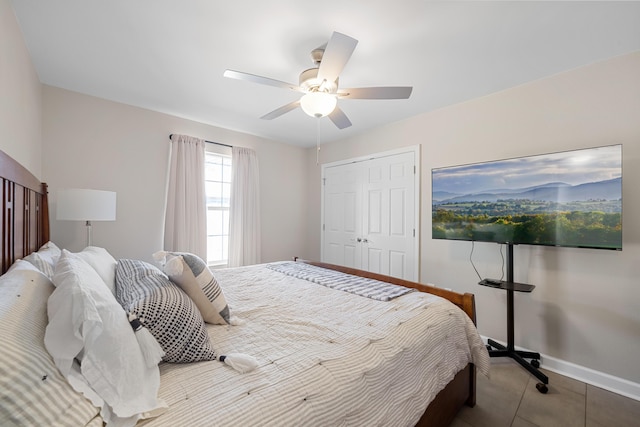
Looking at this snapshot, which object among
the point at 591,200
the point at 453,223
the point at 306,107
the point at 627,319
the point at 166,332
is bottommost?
the point at 627,319

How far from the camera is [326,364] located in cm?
101

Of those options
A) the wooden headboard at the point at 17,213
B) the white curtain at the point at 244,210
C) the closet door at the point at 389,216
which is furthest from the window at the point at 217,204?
the closet door at the point at 389,216

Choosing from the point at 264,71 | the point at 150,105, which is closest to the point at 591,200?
the point at 264,71

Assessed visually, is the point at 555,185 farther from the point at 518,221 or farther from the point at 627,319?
the point at 627,319

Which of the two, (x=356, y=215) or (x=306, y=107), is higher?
(x=306, y=107)

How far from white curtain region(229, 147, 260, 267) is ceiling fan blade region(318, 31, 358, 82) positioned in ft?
7.68

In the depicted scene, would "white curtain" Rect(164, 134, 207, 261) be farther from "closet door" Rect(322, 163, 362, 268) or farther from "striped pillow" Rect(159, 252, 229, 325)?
"striped pillow" Rect(159, 252, 229, 325)

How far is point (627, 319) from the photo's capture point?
78.1 inches

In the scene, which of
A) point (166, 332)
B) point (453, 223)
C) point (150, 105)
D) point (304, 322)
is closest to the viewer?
point (166, 332)

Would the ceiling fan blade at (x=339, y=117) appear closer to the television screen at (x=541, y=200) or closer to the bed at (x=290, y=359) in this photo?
the television screen at (x=541, y=200)

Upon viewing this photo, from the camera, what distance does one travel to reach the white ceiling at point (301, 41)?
1.59m

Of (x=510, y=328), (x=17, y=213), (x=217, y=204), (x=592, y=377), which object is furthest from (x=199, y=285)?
(x=592, y=377)

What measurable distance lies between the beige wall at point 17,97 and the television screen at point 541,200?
11.0 ft

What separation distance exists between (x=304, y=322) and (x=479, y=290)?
86.4 inches
